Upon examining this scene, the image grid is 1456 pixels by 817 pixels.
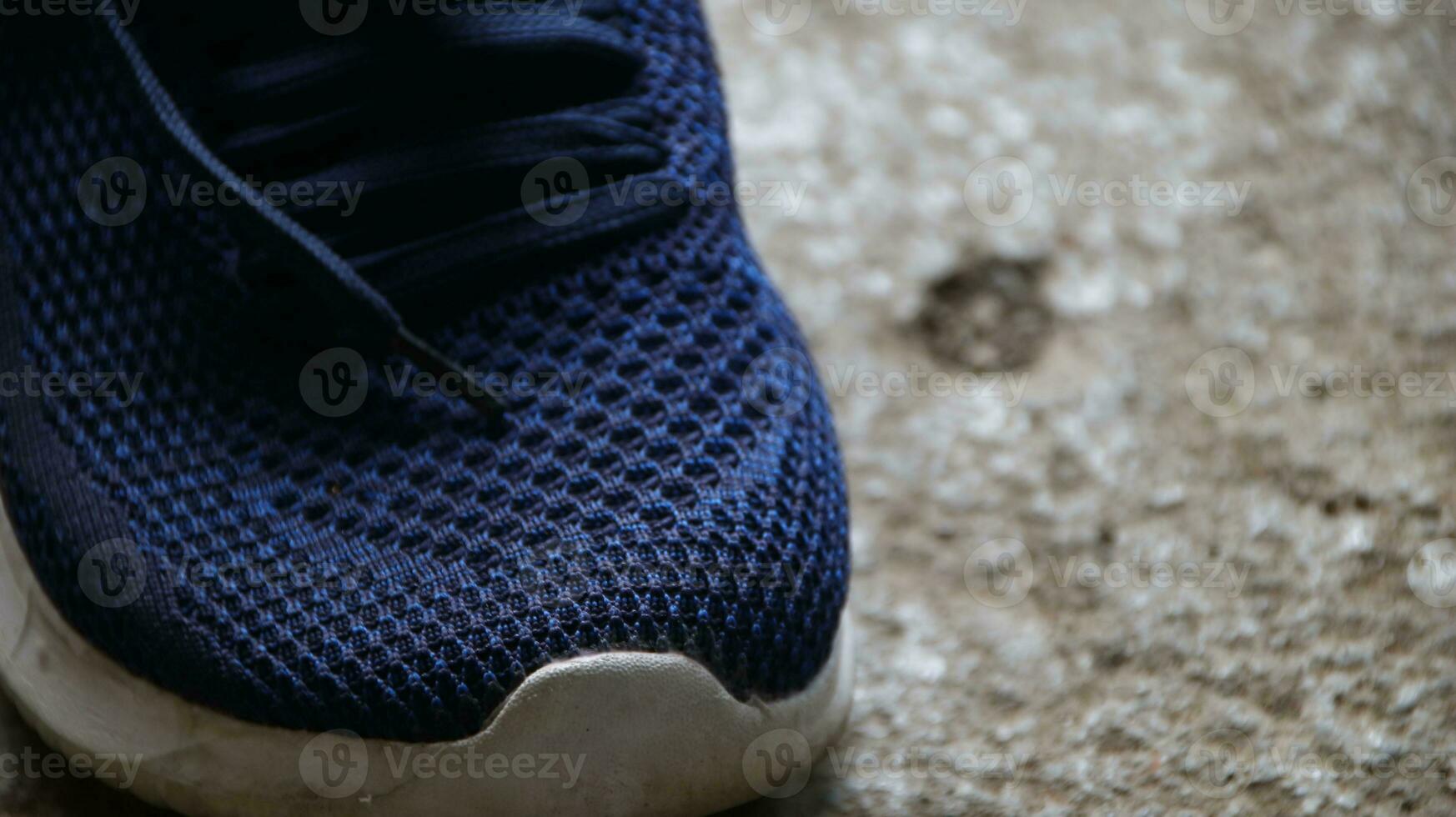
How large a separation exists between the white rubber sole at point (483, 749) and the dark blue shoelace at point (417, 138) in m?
0.15

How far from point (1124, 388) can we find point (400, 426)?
1.41 feet

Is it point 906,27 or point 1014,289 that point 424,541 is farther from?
point 906,27

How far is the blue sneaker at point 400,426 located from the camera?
1.76ft

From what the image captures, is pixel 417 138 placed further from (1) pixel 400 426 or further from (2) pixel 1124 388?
(2) pixel 1124 388

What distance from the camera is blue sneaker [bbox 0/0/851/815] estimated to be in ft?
1.76

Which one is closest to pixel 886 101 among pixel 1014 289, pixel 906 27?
pixel 906 27

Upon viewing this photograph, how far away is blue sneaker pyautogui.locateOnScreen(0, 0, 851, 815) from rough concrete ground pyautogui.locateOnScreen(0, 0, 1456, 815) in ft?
0.27

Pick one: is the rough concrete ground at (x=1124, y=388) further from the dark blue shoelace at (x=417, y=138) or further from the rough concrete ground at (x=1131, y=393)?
the dark blue shoelace at (x=417, y=138)

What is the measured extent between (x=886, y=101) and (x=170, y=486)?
0.63m

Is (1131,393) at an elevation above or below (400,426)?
below

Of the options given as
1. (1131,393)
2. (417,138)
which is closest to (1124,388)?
(1131,393)

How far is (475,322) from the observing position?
62 cm

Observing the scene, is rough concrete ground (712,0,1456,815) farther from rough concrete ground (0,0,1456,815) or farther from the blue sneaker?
the blue sneaker

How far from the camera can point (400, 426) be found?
597 millimetres
